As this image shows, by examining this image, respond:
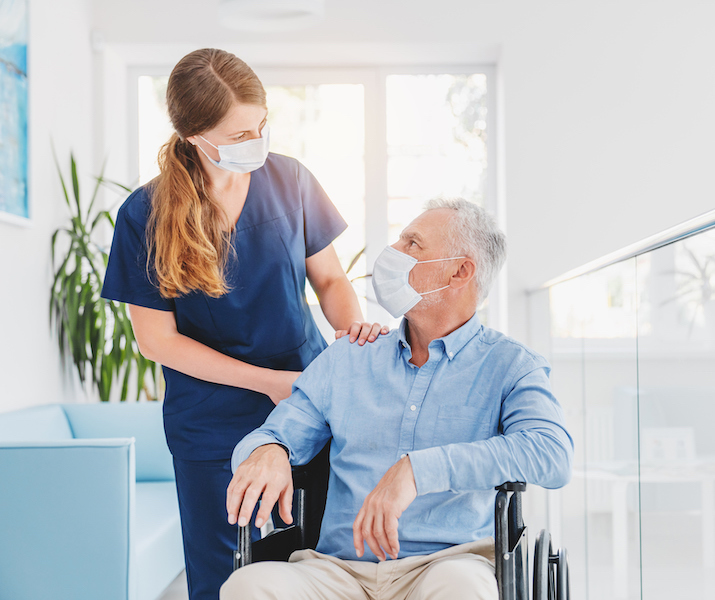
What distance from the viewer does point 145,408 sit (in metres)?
2.83

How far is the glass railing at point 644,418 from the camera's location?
1369 millimetres

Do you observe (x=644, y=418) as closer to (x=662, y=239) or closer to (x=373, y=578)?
(x=662, y=239)

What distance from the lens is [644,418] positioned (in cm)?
174

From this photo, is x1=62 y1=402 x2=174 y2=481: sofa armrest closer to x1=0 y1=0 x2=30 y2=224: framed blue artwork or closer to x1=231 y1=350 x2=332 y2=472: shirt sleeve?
x1=0 y1=0 x2=30 y2=224: framed blue artwork

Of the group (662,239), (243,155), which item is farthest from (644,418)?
(243,155)

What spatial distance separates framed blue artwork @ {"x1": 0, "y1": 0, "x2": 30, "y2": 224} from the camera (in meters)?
2.54

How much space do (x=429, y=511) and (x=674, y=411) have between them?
639 millimetres

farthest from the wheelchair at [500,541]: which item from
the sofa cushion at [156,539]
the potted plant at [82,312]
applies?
the potted plant at [82,312]

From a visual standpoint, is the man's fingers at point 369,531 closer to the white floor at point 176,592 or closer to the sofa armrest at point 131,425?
the white floor at point 176,592

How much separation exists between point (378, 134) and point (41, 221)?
6.16 feet

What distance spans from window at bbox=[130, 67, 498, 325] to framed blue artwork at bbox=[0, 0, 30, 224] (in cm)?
117

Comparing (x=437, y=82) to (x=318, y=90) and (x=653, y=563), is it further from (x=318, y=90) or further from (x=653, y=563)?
(x=653, y=563)

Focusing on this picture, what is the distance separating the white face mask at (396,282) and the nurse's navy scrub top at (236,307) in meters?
0.22

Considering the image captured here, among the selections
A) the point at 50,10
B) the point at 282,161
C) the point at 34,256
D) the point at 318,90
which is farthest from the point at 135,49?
the point at 282,161
